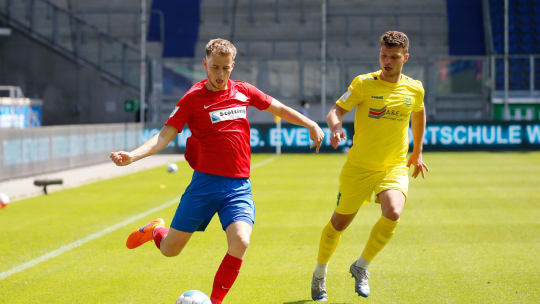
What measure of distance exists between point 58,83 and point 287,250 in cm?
3003

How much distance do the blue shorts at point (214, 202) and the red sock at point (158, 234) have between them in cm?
69

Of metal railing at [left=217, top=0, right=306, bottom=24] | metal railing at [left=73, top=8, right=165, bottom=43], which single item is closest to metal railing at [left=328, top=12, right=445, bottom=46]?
metal railing at [left=217, top=0, right=306, bottom=24]

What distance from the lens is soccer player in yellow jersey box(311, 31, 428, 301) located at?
657 centimetres

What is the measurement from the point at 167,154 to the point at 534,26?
20407 millimetres

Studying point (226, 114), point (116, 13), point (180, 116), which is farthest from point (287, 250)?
point (116, 13)

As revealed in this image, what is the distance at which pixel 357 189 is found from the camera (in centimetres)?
666

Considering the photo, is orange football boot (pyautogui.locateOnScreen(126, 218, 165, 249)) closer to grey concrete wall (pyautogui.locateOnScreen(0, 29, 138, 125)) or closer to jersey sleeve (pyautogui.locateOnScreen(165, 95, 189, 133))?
jersey sleeve (pyautogui.locateOnScreen(165, 95, 189, 133))

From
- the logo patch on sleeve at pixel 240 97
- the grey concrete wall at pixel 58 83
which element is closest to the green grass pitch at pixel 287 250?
the logo patch on sleeve at pixel 240 97

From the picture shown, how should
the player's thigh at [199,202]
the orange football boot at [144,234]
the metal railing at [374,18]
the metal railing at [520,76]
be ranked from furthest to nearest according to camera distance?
1. the metal railing at [374,18]
2. the metal railing at [520,76]
3. the orange football boot at [144,234]
4. the player's thigh at [199,202]

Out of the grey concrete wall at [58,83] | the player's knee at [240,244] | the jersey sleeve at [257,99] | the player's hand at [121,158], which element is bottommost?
the player's knee at [240,244]

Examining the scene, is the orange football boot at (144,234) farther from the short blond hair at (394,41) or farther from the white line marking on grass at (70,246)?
the short blond hair at (394,41)

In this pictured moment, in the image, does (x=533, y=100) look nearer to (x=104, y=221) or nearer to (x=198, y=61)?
(x=198, y=61)

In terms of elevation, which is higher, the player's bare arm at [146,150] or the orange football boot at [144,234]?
the player's bare arm at [146,150]

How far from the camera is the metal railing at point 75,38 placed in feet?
113
